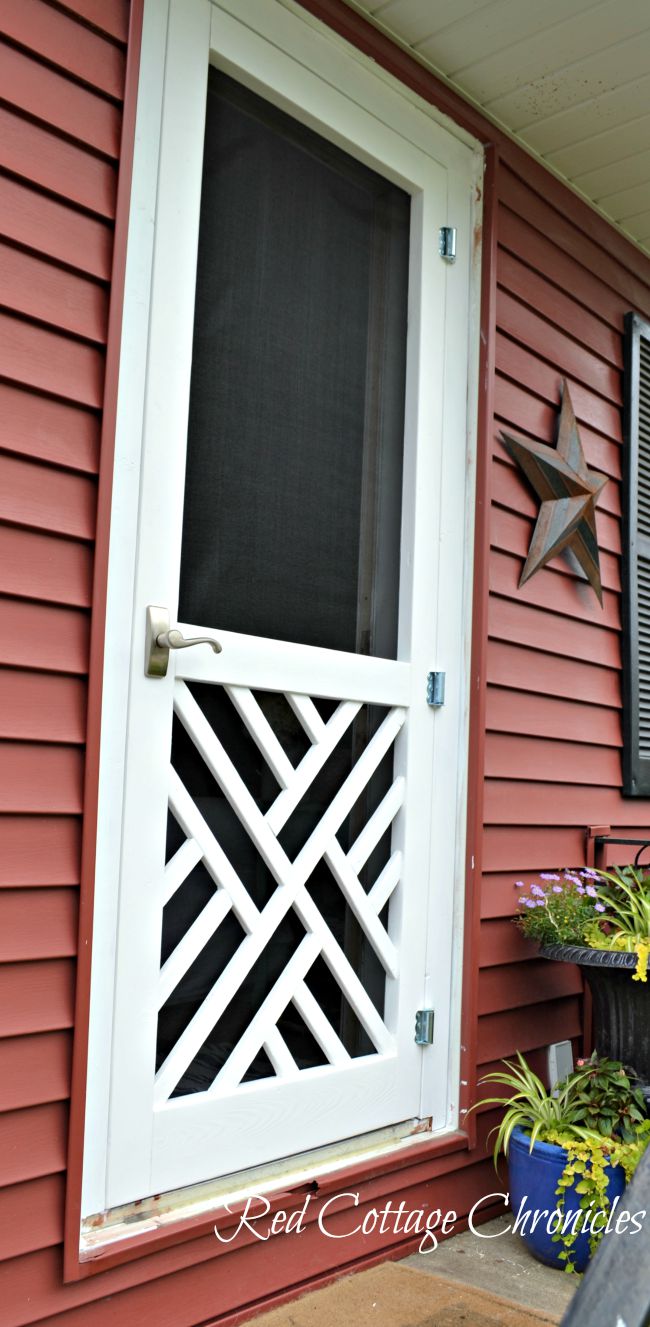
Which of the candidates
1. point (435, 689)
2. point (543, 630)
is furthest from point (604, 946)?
point (543, 630)

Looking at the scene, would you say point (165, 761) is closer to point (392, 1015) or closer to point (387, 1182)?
point (392, 1015)

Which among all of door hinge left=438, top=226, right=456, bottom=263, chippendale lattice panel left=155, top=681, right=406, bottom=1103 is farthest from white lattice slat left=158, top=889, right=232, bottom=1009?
door hinge left=438, top=226, right=456, bottom=263

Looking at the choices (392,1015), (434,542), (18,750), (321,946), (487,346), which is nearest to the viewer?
(18,750)

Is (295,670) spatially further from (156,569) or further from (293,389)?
(293,389)

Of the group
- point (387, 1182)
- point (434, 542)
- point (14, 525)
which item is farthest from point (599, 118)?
point (387, 1182)

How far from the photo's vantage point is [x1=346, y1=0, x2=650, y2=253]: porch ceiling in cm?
235

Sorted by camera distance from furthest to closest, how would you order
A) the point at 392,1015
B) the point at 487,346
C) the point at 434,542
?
the point at 487,346 → the point at 434,542 → the point at 392,1015

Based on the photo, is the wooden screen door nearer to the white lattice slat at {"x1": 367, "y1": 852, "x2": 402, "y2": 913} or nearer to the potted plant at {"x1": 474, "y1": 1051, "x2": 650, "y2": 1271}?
the white lattice slat at {"x1": 367, "y1": 852, "x2": 402, "y2": 913}

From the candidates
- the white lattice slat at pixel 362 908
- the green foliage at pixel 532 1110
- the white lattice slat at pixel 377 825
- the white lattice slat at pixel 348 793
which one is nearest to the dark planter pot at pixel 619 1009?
the green foliage at pixel 532 1110

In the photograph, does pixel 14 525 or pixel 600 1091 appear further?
pixel 600 1091

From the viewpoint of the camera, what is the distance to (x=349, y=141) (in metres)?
2.30

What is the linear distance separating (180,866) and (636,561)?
196 cm

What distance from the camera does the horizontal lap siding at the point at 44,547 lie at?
1.59 metres

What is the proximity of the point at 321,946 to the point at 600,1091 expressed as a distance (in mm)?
731
